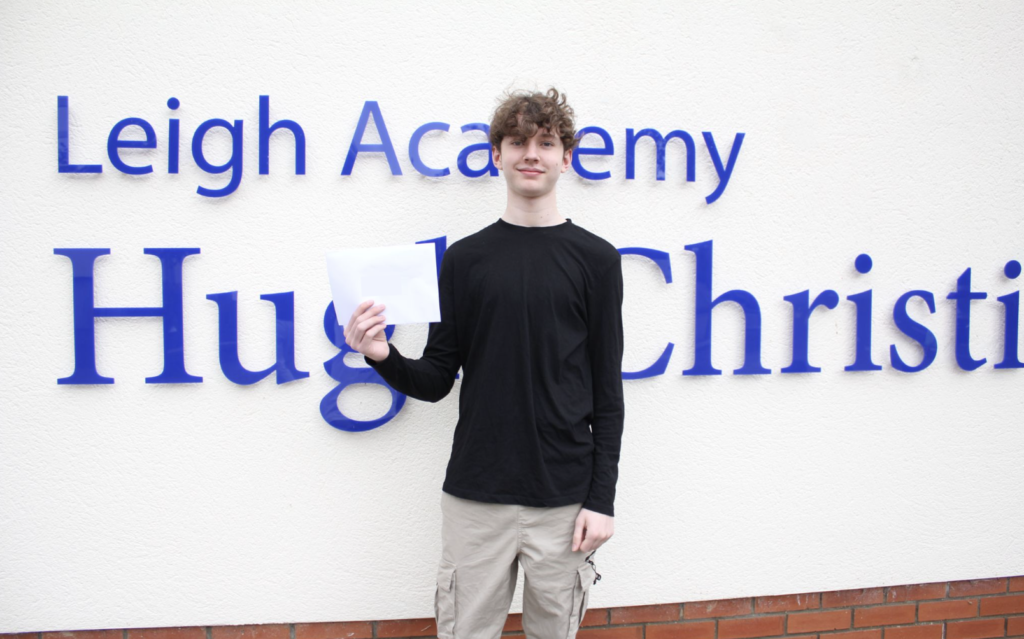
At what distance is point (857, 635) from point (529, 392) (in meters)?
1.94

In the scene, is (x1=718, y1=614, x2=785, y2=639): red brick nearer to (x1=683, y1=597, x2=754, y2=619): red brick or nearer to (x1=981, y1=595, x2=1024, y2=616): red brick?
(x1=683, y1=597, x2=754, y2=619): red brick

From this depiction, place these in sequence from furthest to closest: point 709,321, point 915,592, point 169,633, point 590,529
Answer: point 915,592
point 709,321
point 169,633
point 590,529

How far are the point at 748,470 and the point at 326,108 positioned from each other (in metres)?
2.10

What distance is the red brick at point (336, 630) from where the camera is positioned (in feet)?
7.23

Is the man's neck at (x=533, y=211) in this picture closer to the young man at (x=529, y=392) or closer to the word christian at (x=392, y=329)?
the young man at (x=529, y=392)

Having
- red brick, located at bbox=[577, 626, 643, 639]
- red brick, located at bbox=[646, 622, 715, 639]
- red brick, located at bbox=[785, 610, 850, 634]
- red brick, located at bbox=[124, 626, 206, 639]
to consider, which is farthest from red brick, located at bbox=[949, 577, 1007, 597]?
red brick, located at bbox=[124, 626, 206, 639]

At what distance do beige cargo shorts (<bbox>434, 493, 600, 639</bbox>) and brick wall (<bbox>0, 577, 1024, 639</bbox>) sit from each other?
1.84 feet

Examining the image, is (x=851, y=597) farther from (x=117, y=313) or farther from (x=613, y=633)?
(x=117, y=313)

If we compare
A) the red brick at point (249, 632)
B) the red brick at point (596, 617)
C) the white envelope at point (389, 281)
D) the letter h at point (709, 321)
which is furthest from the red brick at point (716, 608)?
the white envelope at point (389, 281)

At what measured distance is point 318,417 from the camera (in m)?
2.16

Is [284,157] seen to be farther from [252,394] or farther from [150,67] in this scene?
[252,394]

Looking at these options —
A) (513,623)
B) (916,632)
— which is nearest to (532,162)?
(513,623)

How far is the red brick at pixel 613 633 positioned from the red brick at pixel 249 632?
113 centimetres

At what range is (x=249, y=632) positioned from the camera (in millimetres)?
2189
